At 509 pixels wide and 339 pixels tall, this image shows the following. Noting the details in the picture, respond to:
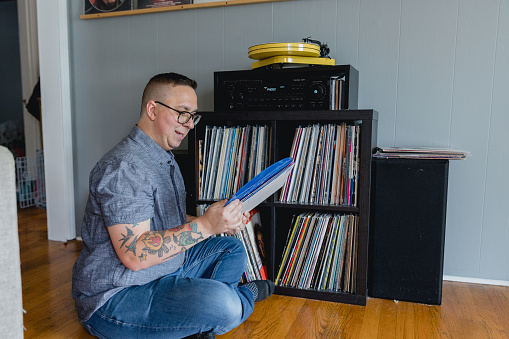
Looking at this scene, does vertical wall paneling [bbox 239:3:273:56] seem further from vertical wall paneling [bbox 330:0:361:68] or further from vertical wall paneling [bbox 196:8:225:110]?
vertical wall paneling [bbox 330:0:361:68]

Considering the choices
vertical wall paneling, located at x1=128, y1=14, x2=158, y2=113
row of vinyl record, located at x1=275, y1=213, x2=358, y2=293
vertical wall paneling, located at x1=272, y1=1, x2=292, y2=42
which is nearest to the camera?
row of vinyl record, located at x1=275, y1=213, x2=358, y2=293

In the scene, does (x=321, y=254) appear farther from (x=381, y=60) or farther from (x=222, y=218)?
(x=381, y=60)

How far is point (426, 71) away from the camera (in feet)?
6.72

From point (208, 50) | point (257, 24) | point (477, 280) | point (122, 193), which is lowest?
point (477, 280)

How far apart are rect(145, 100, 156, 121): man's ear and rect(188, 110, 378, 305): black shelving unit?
0.49 meters

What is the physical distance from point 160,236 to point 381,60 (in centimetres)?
140

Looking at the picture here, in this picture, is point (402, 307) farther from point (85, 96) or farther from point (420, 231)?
point (85, 96)

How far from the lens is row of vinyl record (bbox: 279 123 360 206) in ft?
5.91

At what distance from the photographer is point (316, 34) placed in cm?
219

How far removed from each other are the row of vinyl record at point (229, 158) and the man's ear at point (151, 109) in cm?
53

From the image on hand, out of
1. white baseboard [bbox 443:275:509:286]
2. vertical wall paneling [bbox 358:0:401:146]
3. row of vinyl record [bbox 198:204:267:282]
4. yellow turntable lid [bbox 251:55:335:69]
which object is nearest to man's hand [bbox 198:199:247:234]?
row of vinyl record [bbox 198:204:267:282]

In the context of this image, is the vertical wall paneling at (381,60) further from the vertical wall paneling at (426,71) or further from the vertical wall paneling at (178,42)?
the vertical wall paneling at (178,42)

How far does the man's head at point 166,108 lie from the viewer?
146 cm

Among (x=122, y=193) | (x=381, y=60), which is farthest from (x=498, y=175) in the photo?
(x=122, y=193)
